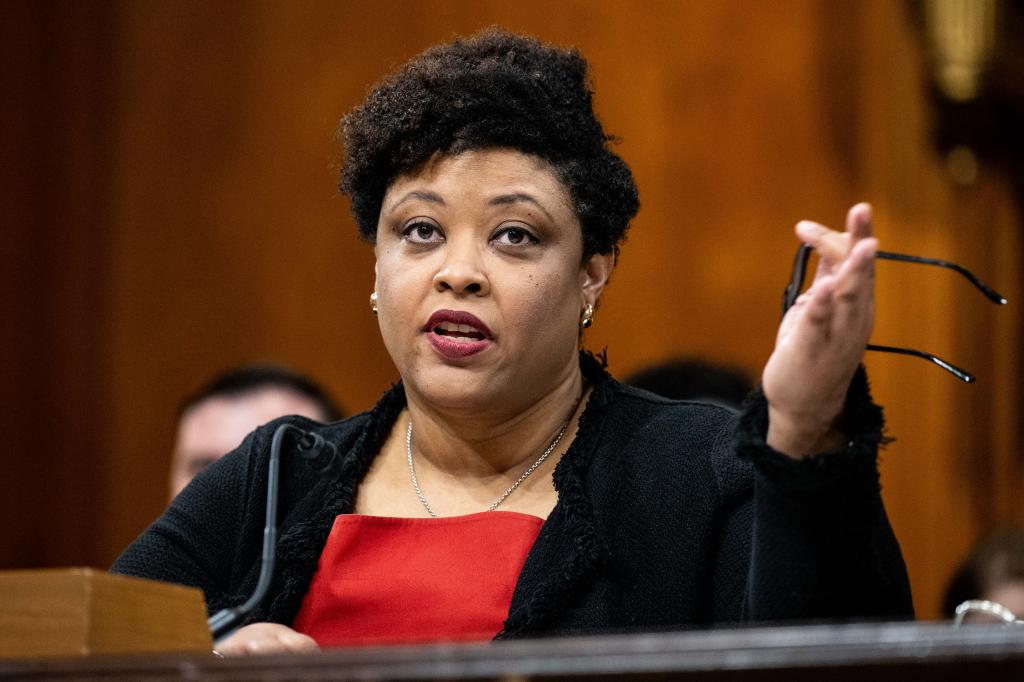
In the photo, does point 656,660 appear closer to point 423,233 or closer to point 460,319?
point 460,319

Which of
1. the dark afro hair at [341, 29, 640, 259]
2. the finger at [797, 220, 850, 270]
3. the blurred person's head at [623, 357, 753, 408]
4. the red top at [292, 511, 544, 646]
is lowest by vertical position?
the red top at [292, 511, 544, 646]

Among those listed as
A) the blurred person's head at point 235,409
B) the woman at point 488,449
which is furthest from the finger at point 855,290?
the blurred person's head at point 235,409

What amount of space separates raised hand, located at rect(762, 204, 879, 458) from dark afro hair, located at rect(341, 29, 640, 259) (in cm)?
53

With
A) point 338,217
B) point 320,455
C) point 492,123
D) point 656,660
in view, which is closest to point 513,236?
point 492,123

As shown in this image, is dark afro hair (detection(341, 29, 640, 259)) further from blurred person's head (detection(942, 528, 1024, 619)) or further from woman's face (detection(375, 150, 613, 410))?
blurred person's head (detection(942, 528, 1024, 619))

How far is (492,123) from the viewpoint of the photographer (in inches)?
71.9

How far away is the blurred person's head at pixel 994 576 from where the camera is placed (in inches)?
104

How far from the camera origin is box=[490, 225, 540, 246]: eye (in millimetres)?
1811

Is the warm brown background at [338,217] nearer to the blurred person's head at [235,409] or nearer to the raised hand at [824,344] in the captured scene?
the blurred person's head at [235,409]

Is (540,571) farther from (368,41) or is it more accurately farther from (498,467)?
(368,41)

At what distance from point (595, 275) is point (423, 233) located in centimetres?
27

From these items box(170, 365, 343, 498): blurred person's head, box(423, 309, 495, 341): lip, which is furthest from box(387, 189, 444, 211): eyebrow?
box(170, 365, 343, 498): blurred person's head

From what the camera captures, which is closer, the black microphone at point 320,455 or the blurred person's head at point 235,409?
the black microphone at point 320,455

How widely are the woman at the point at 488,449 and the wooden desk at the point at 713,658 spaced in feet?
1.61
